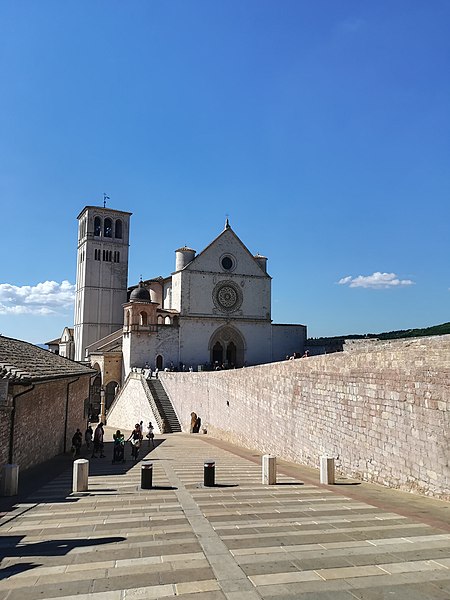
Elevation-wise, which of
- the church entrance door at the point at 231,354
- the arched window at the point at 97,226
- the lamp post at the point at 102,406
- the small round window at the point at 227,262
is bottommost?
the lamp post at the point at 102,406

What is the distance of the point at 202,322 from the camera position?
4756 centimetres

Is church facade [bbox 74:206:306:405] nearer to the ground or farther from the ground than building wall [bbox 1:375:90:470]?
farther from the ground

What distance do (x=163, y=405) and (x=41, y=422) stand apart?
65.9ft

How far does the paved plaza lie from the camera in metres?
4.94

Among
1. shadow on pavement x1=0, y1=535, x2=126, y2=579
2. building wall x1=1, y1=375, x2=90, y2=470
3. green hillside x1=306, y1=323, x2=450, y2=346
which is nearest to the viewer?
shadow on pavement x1=0, y1=535, x2=126, y2=579

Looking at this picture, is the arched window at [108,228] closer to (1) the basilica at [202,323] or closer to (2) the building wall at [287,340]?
(1) the basilica at [202,323]

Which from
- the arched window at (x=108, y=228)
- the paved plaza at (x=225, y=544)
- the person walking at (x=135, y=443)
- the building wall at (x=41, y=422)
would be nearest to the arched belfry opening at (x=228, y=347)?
the arched window at (x=108, y=228)

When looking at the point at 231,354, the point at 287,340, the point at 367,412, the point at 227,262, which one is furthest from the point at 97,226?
the point at 367,412

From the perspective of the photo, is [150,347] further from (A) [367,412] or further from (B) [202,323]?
(A) [367,412]

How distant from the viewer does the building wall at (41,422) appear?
1244 cm

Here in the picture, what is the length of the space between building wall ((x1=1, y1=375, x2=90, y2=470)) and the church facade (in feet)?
74.8

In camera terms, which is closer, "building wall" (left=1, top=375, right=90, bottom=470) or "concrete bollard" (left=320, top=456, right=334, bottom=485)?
"concrete bollard" (left=320, top=456, right=334, bottom=485)

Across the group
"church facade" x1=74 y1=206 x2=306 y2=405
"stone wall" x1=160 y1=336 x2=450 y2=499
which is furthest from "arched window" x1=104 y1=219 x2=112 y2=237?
"stone wall" x1=160 y1=336 x2=450 y2=499

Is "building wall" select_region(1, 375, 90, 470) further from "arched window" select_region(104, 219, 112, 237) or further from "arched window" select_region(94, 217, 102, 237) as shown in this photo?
"arched window" select_region(104, 219, 112, 237)
